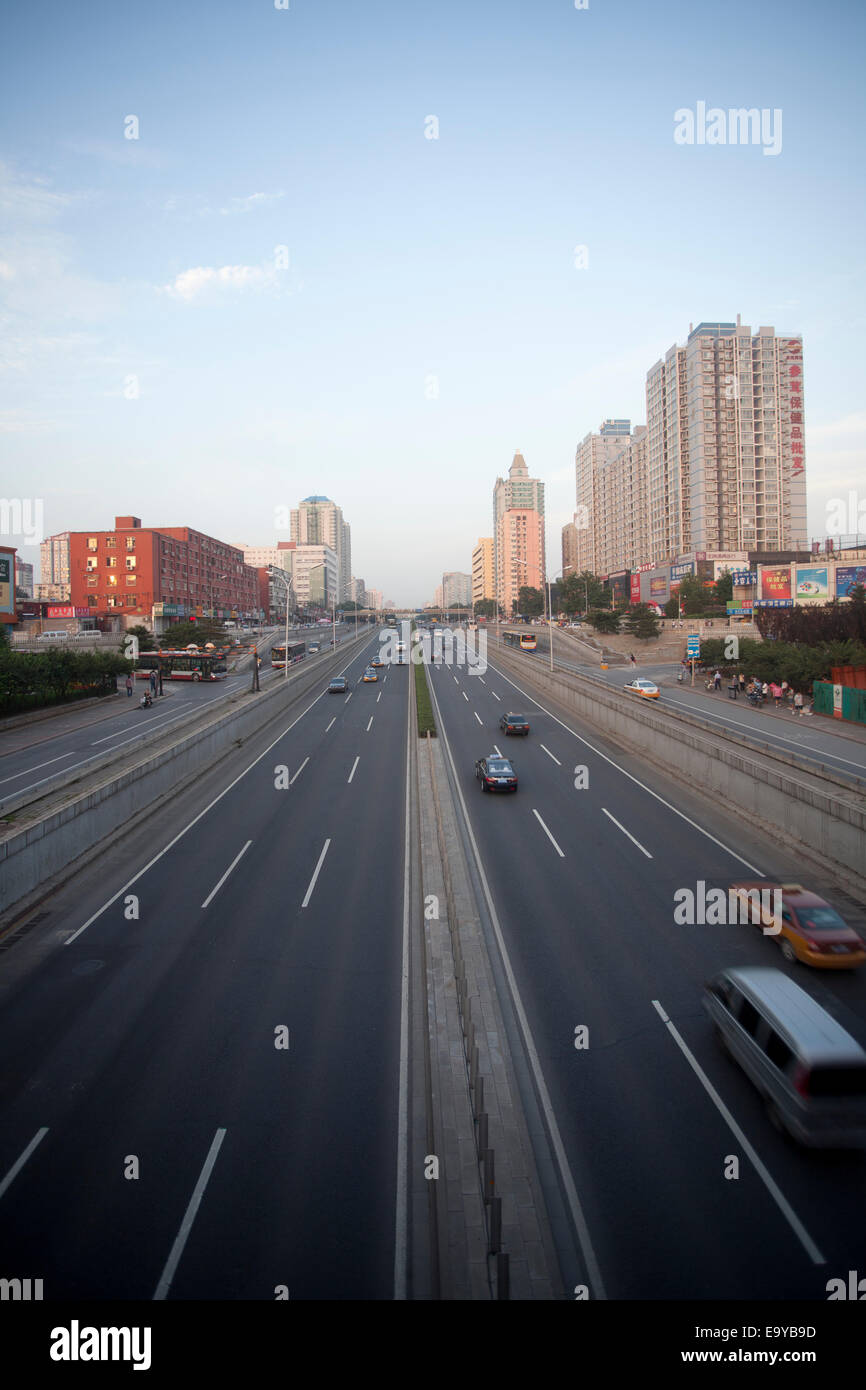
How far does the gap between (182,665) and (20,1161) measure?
52.4 meters

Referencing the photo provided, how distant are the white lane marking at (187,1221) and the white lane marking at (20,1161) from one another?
2010mm

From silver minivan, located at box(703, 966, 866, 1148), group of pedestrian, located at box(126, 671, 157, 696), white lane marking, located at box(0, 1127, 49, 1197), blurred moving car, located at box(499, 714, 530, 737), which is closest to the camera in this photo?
white lane marking, located at box(0, 1127, 49, 1197)

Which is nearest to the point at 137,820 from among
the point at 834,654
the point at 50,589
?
the point at 834,654

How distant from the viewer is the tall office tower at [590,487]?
146 m

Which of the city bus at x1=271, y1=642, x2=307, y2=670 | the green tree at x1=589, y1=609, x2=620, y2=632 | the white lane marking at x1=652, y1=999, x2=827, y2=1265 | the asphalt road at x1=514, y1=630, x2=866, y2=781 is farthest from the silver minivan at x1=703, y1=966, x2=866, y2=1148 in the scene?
the green tree at x1=589, y1=609, x2=620, y2=632

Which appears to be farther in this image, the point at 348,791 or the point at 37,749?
the point at 37,749

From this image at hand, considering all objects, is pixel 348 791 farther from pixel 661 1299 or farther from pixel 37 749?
pixel 661 1299

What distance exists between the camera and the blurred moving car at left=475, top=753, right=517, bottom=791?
72.3 feet

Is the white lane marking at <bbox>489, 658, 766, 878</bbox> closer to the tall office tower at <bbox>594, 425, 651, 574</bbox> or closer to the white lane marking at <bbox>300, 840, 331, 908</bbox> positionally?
the white lane marking at <bbox>300, 840, 331, 908</bbox>

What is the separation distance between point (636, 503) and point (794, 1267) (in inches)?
4987

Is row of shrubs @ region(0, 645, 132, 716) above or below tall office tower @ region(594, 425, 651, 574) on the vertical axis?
below

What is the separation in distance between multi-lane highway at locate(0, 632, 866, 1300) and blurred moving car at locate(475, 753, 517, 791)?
329 centimetres

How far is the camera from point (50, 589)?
157 meters
